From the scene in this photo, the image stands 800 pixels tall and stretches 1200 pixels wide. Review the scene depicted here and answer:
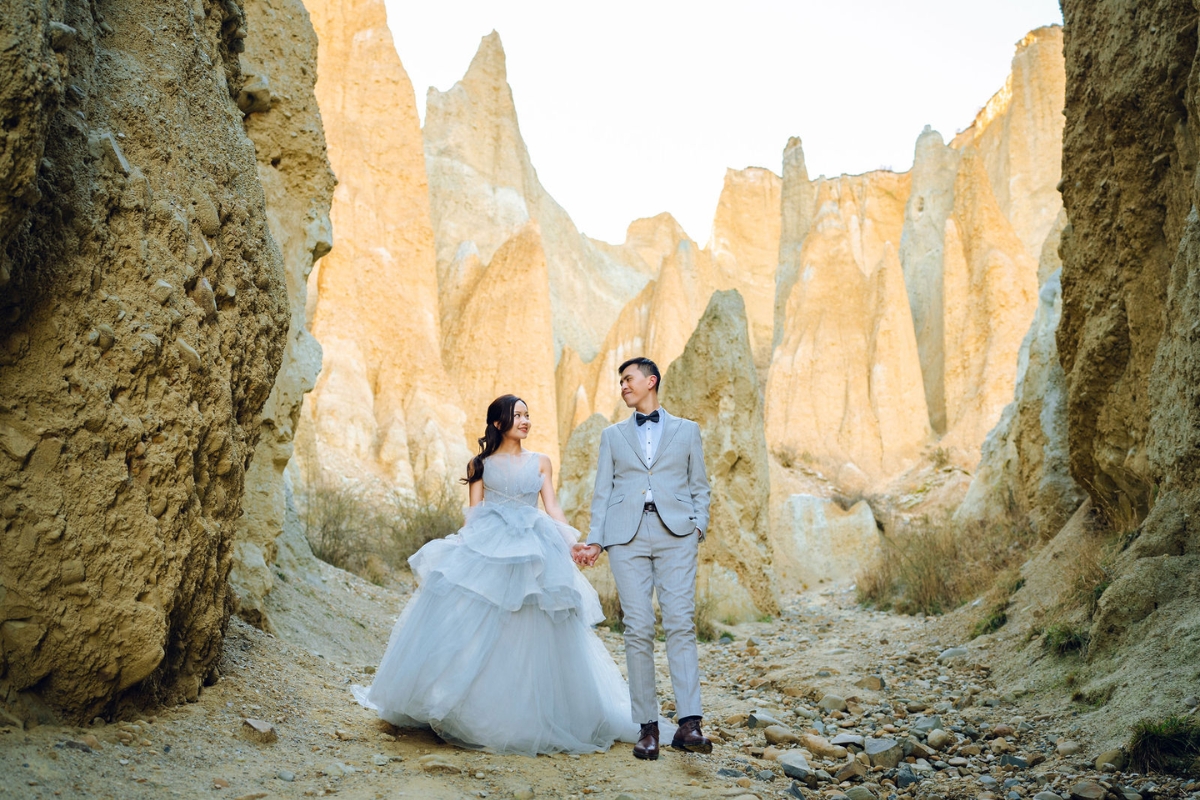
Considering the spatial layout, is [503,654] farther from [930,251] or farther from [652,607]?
[930,251]

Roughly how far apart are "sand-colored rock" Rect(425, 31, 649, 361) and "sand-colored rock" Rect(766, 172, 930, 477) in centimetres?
998

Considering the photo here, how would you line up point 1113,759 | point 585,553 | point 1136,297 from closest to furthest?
point 1113,759, point 585,553, point 1136,297

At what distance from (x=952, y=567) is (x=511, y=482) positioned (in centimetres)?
712

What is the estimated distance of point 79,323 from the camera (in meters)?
3.12

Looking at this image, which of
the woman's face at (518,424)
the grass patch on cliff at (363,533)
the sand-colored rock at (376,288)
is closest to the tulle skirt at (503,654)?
the woman's face at (518,424)

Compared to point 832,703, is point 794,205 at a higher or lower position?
higher

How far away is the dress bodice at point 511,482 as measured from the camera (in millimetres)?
4633

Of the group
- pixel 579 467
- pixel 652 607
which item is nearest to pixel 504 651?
pixel 652 607

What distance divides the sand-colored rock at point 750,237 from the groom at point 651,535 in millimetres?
42212

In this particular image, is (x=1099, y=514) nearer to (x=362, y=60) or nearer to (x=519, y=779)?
(x=519, y=779)

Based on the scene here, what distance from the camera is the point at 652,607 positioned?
13.7 feet

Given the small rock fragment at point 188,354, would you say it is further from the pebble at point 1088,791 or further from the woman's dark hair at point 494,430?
the pebble at point 1088,791

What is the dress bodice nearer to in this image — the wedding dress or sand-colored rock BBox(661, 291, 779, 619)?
the wedding dress

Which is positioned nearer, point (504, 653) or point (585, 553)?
point (504, 653)
